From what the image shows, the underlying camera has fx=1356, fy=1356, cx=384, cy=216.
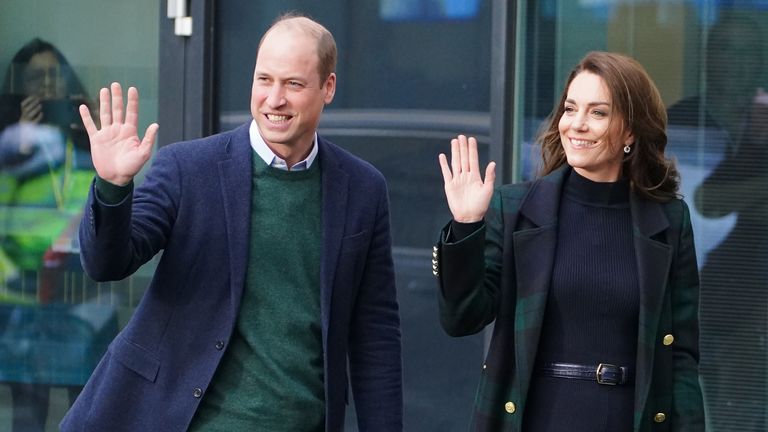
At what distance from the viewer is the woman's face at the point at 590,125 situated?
12.7 ft

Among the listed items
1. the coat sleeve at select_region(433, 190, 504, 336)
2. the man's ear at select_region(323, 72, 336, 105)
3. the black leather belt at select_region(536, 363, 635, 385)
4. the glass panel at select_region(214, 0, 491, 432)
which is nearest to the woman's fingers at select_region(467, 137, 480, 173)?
the coat sleeve at select_region(433, 190, 504, 336)

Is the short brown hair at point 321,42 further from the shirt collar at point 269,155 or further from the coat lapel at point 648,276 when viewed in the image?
the coat lapel at point 648,276

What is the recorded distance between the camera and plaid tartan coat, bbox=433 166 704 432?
3.70 metres

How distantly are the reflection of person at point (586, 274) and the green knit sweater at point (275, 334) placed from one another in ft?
1.24

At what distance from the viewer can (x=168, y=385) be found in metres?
3.64

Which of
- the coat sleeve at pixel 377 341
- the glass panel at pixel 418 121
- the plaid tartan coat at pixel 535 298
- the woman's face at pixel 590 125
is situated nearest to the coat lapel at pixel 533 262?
the plaid tartan coat at pixel 535 298

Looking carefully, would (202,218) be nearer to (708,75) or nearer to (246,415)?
(246,415)

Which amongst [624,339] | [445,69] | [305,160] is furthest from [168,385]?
[445,69]

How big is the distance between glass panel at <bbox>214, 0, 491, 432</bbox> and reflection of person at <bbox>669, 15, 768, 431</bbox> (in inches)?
37.0

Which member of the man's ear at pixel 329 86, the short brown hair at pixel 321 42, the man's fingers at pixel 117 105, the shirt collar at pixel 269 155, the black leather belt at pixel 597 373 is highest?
the short brown hair at pixel 321 42

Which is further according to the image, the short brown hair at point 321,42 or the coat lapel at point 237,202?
the short brown hair at point 321,42

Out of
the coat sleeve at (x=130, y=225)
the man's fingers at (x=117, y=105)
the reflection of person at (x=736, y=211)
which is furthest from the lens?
the reflection of person at (x=736, y=211)

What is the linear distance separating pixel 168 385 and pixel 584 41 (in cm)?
292

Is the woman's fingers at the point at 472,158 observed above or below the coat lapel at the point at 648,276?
above
